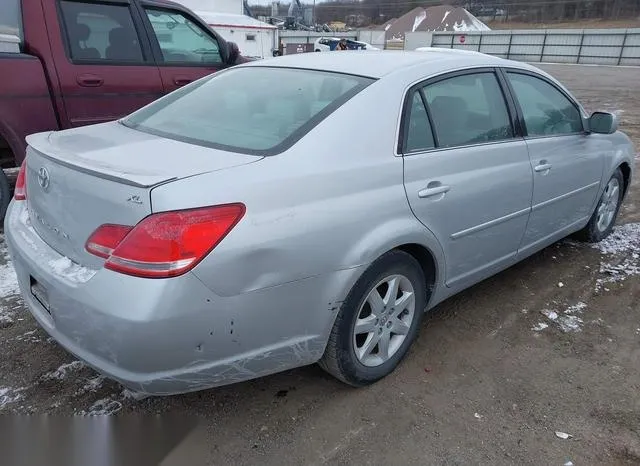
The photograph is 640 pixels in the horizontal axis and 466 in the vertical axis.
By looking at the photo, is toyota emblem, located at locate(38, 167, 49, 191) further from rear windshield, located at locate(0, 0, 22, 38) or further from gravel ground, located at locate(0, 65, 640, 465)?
rear windshield, located at locate(0, 0, 22, 38)

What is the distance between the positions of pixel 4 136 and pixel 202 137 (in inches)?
104

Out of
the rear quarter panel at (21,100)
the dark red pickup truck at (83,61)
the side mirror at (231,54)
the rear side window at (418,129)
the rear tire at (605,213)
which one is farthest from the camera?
the side mirror at (231,54)

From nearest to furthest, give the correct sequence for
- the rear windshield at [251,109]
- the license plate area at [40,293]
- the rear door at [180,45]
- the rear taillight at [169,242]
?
1. the rear taillight at [169,242]
2. the license plate area at [40,293]
3. the rear windshield at [251,109]
4. the rear door at [180,45]

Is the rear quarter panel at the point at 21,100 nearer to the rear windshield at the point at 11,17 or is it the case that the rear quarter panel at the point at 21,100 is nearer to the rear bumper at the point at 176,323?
the rear windshield at the point at 11,17

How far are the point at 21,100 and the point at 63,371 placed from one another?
2.61 metres

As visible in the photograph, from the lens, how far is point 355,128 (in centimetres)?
239

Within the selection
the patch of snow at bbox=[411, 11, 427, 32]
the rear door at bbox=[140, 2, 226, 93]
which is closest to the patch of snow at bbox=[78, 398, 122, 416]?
the rear door at bbox=[140, 2, 226, 93]

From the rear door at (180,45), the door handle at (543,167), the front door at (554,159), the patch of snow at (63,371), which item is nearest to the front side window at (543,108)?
the front door at (554,159)

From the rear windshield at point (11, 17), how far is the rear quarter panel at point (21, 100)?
0.88ft

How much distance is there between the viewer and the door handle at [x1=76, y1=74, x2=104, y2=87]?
463cm

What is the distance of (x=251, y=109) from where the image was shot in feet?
8.85

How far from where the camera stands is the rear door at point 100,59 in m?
4.57

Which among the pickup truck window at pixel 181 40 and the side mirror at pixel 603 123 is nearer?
the side mirror at pixel 603 123

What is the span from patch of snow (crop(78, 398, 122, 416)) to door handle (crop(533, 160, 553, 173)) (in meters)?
2.67
